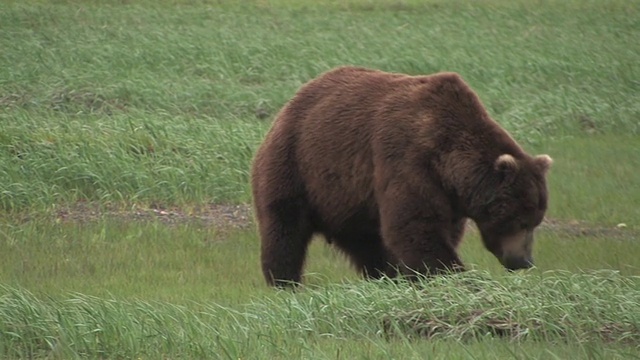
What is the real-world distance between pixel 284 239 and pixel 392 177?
106 cm

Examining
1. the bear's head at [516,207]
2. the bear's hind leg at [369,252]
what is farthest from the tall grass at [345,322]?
the bear's hind leg at [369,252]

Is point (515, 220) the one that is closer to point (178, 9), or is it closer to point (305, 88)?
point (305, 88)

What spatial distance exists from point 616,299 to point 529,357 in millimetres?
1242

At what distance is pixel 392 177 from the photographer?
26.2 feet

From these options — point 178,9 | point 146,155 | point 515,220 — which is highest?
point 515,220

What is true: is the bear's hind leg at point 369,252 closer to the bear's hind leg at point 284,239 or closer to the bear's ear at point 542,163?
the bear's hind leg at point 284,239

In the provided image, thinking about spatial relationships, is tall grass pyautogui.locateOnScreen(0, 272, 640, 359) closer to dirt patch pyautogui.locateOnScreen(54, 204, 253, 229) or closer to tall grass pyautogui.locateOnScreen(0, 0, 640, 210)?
dirt patch pyautogui.locateOnScreen(54, 204, 253, 229)

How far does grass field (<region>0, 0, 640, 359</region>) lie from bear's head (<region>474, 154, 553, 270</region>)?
1.10ft

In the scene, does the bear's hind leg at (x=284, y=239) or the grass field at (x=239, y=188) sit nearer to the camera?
the grass field at (x=239, y=188)

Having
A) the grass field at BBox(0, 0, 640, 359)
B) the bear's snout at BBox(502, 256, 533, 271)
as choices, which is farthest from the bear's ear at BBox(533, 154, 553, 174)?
the grass field at BBox(0, 0, 640, 359)

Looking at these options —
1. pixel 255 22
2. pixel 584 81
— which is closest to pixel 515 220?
pixel 584 81

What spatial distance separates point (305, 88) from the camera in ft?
29.2

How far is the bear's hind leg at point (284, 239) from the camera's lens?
28.4ft

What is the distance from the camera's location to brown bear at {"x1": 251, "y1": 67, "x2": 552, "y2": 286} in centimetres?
787
